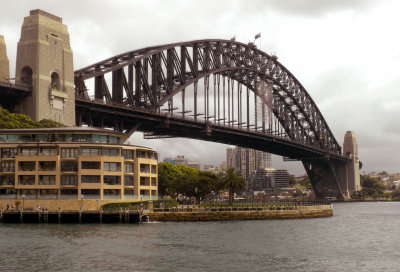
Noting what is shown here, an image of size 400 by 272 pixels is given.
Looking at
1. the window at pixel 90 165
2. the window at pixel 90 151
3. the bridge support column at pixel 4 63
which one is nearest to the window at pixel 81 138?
the window at pixel 90 151

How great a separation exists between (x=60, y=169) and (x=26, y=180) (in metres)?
5.41

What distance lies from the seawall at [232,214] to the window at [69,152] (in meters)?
14.2

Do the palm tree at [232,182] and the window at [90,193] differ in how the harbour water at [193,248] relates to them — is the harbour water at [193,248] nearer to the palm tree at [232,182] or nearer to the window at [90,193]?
the window at [90,193]

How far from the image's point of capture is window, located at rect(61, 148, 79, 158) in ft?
303

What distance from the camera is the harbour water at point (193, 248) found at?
51.4m

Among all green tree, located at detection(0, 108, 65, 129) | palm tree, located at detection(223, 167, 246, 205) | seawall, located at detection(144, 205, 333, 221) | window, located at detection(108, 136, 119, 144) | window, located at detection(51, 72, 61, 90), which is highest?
window, located at detection(51, 72, 61, 90)

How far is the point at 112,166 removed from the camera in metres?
93.4

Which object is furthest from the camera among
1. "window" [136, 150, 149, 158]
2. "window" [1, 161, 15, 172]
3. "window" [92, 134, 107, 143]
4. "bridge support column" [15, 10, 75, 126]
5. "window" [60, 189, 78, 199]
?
"bridge support column" [15, 10, 75, 126]

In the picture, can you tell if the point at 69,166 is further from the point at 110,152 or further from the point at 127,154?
the point at 127,154

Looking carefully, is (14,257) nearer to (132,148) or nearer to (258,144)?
(132,148)

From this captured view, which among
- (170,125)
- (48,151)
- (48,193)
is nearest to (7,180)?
(48,193)

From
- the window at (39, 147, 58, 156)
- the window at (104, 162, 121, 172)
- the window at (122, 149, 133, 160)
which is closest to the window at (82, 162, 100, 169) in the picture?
the window at (104, 162, 121, 172)

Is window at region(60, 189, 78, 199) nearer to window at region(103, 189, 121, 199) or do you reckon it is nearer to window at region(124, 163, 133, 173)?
window at region(103, 189, 121, 199)

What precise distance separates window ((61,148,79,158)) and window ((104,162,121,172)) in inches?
181
